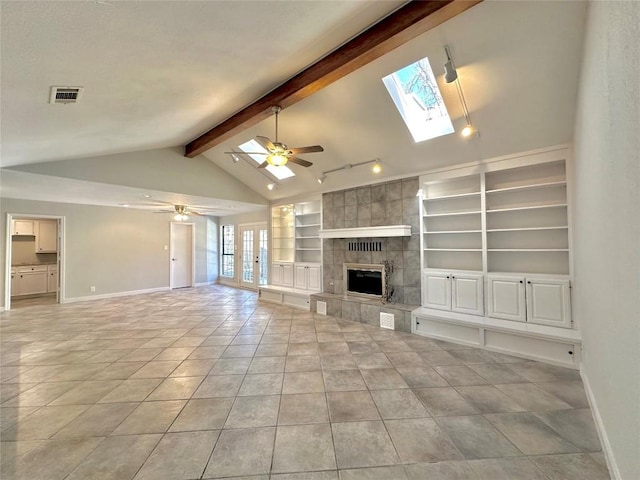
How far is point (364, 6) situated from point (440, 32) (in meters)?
0.81

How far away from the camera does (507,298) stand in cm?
369

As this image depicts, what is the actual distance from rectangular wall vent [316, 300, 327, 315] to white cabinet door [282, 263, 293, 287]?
1435mm

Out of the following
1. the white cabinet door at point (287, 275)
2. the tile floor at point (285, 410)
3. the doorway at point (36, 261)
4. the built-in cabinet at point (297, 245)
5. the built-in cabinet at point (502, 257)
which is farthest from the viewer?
the white cabinet door at point (287, 275)

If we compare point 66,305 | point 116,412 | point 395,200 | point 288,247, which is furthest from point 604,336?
point 66,305

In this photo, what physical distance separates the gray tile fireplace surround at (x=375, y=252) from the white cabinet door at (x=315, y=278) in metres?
0.19

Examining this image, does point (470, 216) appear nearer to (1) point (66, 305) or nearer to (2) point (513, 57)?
(2) point (513, 57)

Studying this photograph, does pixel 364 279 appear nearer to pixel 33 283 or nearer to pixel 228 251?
pixel 228 251

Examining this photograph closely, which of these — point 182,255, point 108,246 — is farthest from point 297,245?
point 108,246

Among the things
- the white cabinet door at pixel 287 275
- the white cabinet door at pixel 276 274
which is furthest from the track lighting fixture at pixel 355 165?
the white cabinet door at pixel 276 274

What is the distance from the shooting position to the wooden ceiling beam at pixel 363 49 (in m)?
2.13

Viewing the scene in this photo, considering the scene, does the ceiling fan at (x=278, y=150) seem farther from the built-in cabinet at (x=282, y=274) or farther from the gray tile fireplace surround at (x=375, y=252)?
the built-in cabinet at (x=282, y=274)

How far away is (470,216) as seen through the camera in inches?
171

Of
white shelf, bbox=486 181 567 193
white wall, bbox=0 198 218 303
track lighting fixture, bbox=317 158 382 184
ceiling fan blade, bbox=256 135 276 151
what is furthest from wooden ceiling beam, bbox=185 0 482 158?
white wall, bbox=0 198 218 303

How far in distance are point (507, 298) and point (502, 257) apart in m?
0.66
